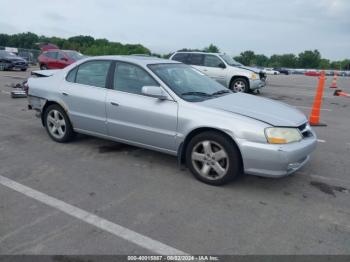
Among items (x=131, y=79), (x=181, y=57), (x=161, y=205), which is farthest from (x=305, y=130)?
(x=181, y=57)

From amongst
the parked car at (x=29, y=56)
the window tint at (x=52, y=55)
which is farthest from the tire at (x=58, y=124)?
the parked car at (x=29, y=56)

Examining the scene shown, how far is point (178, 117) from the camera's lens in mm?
4211

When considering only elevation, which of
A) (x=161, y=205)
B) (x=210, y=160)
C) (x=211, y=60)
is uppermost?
(x=211, y=60)

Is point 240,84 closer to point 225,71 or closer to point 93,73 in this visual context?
point 225,71

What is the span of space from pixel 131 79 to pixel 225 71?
8.90 metres

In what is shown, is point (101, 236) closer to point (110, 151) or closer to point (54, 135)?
point (110, 151)

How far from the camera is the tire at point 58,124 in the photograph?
18.0ft

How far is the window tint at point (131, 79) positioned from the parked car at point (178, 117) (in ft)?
0.05

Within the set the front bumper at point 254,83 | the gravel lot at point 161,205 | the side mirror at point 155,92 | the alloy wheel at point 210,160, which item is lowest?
the gravel lot at point 161,205

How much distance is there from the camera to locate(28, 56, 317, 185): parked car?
381cm

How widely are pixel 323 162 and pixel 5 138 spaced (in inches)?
212

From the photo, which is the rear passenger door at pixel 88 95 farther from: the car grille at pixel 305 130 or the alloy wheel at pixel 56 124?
the car grille at pixel 305 130

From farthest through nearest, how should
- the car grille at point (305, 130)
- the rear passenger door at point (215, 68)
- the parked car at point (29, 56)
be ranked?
the parked car at point (29, 56) → the rear passenger door at point (215, 68) → the car grille at point (305, 130)

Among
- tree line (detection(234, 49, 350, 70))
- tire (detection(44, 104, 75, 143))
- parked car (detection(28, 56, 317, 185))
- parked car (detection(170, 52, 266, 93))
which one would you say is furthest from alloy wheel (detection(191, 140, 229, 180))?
tree line (detection(234, 49, 350, 70))
